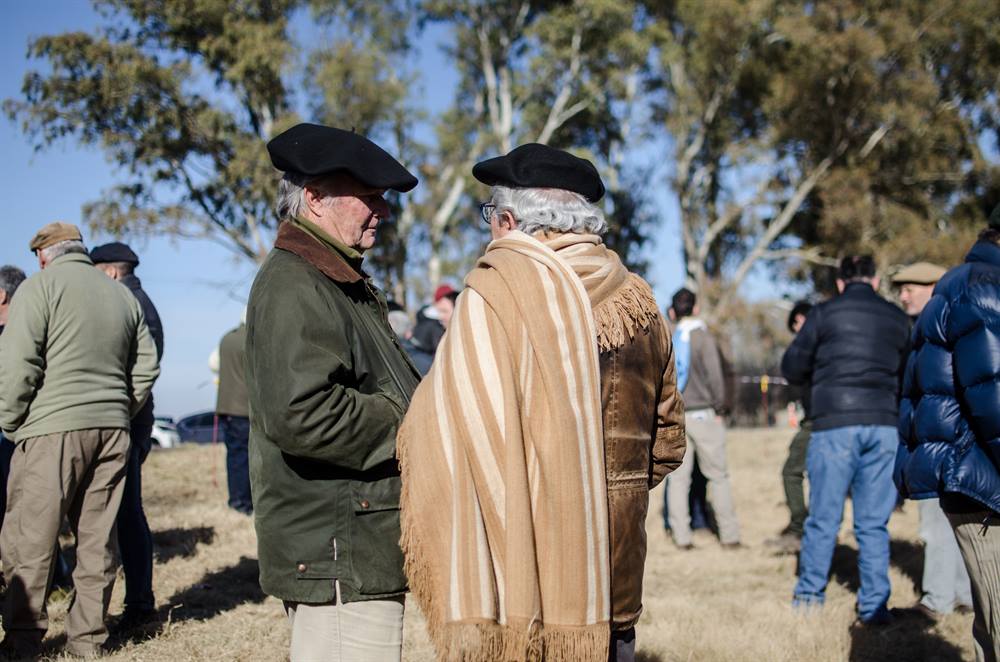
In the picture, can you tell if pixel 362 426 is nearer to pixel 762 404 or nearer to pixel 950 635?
pixel 950 635

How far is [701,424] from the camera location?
8281mm

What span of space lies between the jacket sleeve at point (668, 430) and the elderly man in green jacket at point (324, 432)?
773 millimetres

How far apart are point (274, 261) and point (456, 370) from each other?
24.1 inches

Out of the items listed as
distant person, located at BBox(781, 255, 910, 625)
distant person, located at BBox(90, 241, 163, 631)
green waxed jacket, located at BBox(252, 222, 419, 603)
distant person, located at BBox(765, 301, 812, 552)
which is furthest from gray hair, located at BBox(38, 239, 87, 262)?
distant person, located at BBox(765, 301, 812, 552)

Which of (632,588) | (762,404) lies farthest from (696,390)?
(762,404)

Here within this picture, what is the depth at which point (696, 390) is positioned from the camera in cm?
822

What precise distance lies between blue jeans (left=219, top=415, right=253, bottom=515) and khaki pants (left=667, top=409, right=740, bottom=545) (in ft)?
12.4

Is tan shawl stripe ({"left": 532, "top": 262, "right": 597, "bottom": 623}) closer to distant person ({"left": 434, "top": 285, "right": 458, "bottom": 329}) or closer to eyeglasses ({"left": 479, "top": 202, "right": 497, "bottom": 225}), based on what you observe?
eyeglasses ({"left": 479, "top": 202, "right": 497, "bottom": 225})

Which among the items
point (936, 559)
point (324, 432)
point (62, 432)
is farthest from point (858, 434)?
point (62, 432)

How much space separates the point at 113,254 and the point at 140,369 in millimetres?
1231

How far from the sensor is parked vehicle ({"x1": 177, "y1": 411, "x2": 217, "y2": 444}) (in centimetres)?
2277

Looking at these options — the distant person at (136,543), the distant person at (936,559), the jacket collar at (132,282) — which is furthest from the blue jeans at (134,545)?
the distant person at (936,559)

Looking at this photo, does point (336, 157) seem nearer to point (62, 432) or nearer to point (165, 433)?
point (62, 432)

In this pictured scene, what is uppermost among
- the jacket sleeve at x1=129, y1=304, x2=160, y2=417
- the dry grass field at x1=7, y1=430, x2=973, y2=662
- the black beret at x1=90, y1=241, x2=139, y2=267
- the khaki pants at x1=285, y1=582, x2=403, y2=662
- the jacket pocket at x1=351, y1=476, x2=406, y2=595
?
the black beret at x1=90, y1=241, x2=139, y2=267
